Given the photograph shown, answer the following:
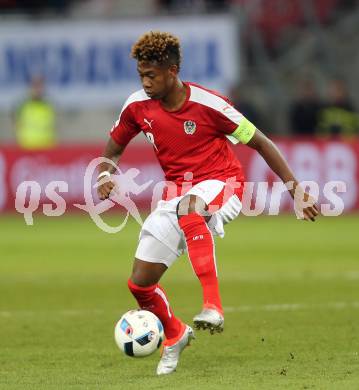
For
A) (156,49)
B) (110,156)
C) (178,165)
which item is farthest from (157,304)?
(156,49)

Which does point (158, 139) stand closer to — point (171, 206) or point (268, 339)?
point (171, 206)

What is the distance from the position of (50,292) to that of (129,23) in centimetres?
1169

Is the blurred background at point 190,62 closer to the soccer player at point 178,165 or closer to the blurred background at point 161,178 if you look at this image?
the blurred background at point 161,178

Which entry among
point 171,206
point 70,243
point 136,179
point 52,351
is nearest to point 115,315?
point 52,351

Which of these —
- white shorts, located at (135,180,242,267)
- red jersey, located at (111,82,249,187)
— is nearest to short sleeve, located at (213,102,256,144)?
red jersey, located at (111,82,249,187)

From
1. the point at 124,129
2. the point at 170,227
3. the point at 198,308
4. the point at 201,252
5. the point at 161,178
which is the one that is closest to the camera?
the point at 201,252

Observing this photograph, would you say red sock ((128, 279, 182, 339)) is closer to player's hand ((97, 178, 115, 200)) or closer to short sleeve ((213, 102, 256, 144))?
player's hand ((97, 178, 115, 200))

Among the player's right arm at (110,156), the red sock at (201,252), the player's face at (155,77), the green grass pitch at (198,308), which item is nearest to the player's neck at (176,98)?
the player's face at (155,77)

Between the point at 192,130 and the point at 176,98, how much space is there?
23 cm

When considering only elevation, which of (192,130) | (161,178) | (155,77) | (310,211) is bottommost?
(161,178)

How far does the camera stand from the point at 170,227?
762cm

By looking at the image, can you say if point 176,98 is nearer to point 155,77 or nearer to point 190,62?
point 155,77

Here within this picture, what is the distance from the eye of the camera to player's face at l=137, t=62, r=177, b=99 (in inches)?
295

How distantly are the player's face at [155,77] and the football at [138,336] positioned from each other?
1.45 metres
